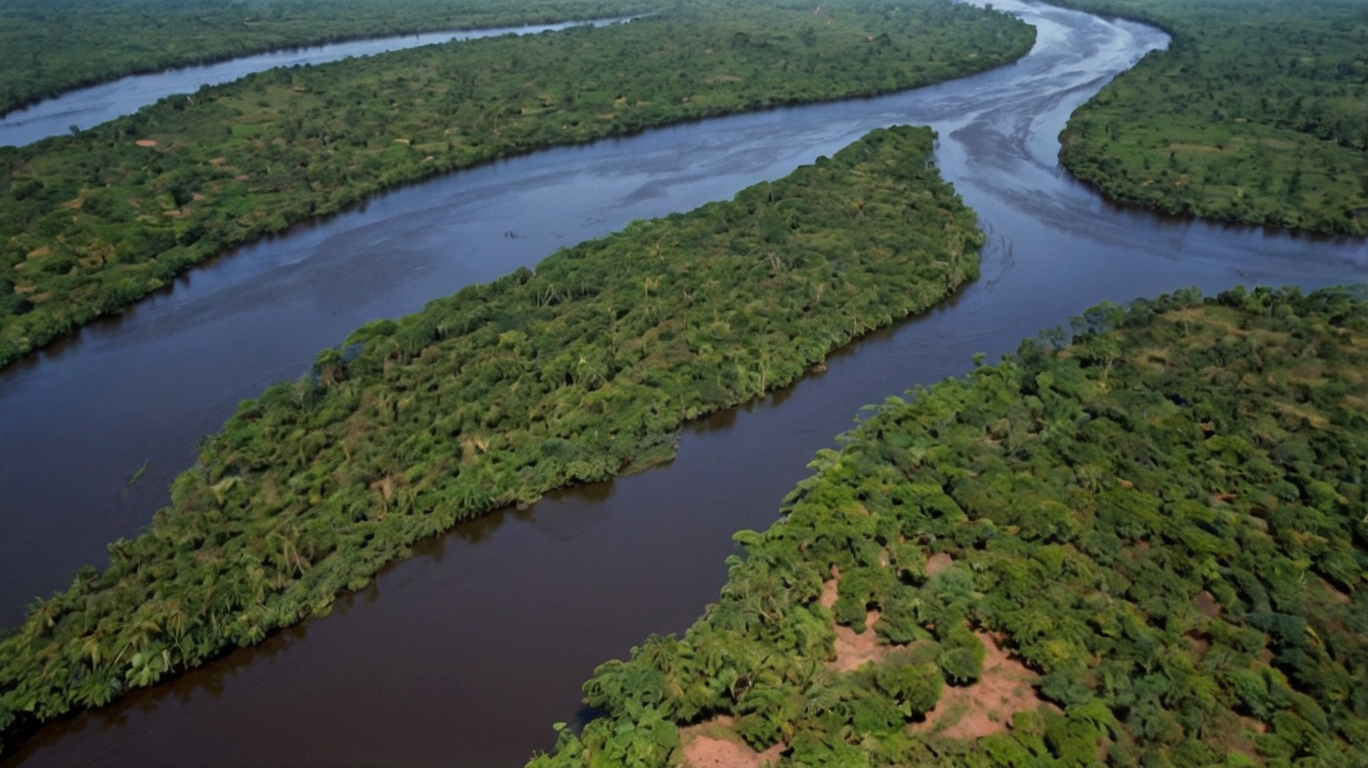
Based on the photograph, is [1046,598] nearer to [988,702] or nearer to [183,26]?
[988,702]

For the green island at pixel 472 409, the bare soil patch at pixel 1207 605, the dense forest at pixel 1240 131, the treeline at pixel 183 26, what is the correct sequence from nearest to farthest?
the green island at pixel 472 409, the bare soil patch at pixel 1207 605, the dense forest at pixel 1240 131, the treeline at pixel 183 26

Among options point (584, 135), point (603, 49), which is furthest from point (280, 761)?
point (603, 49)

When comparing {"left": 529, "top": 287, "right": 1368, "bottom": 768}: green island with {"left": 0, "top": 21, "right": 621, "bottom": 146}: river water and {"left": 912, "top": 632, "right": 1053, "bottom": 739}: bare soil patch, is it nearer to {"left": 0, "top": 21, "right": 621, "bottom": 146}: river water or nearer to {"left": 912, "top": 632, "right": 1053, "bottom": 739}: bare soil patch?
{"left": 912, "top": 632, "right": 1053, "bottom": 739}: bare soil patch

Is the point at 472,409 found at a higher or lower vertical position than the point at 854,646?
higher

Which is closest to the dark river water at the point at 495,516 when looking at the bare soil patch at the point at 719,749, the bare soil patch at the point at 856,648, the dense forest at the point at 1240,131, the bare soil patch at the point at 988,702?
the dense forest at the point at 1240,131

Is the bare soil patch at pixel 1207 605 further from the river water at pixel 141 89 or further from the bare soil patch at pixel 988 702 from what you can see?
the river water at pixel 141 89

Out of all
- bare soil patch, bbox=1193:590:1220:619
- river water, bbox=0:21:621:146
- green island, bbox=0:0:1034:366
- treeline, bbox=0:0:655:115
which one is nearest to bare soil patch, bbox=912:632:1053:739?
bare soil patch, bbox=1193:590:1220:619

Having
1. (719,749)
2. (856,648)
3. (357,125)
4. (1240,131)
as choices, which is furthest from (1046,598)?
(1240,131)
